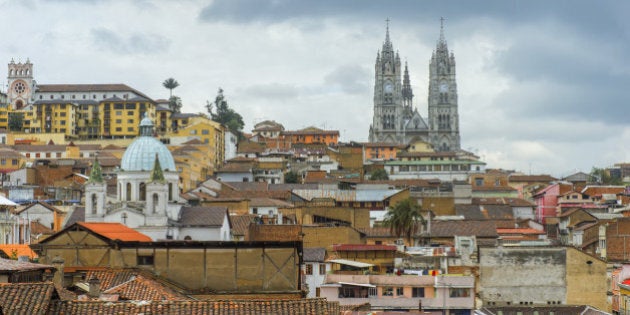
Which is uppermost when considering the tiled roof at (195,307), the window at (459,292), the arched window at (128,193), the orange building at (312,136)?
the orange building at (312,136)

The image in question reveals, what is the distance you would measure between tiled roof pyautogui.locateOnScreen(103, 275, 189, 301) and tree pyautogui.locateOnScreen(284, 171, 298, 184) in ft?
353

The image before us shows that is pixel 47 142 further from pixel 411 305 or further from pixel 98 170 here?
pixel 411 305

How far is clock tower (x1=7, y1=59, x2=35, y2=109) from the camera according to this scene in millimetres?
193000

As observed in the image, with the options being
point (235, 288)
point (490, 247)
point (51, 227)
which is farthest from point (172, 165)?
point (235, 288)

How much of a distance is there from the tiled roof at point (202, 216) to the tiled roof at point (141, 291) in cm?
4358

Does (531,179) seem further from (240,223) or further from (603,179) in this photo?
(240,223)

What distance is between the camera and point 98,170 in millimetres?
89062

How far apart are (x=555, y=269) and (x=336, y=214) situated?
3430 centimetres

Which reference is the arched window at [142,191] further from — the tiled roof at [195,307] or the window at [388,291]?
the tiled roof at [195,307]

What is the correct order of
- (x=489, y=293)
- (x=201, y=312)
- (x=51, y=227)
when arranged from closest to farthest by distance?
(x=201, y=312)
(x=489, y=293)
(x=51, y=227)

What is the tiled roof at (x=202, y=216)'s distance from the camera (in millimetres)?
83000

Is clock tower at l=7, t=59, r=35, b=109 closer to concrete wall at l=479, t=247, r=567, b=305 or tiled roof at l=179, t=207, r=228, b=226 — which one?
tiled roof at l=179, t=207, r=228, b=226

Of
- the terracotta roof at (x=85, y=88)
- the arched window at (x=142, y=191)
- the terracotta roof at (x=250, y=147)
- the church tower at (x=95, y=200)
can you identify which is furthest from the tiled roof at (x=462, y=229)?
the terracotta roof at (x=85, y=88)

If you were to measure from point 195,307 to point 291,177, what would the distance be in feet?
402
